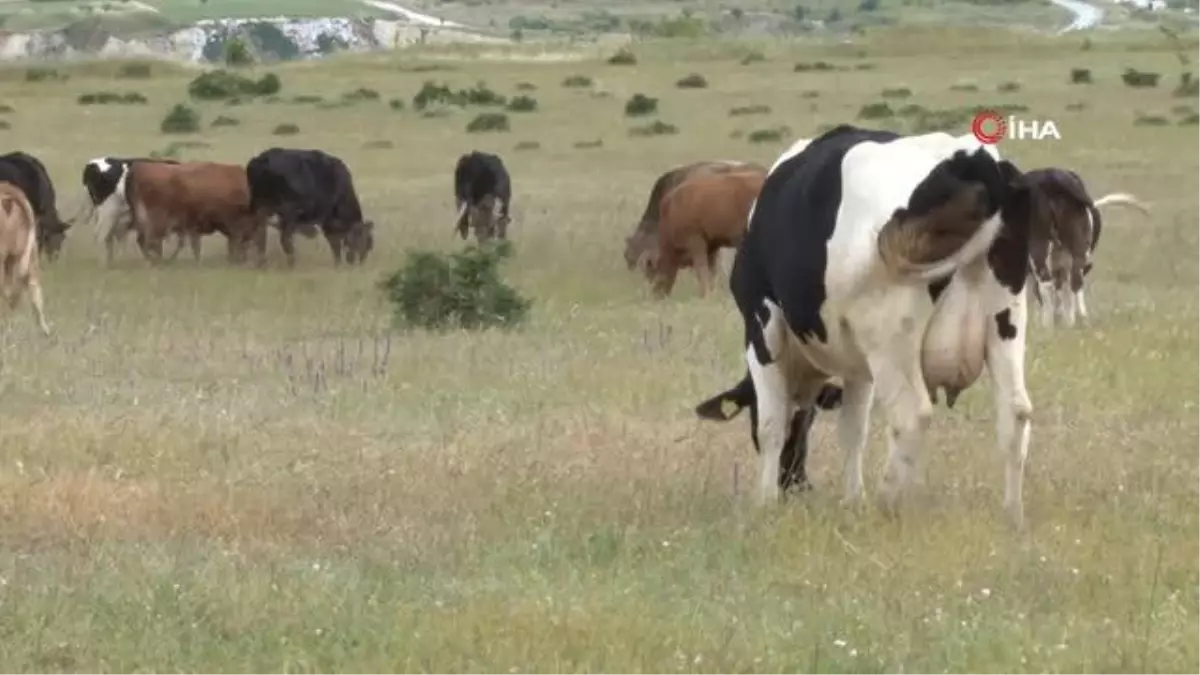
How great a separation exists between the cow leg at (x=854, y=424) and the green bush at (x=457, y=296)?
292 inches

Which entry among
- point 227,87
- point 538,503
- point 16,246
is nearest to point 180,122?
point 227,87

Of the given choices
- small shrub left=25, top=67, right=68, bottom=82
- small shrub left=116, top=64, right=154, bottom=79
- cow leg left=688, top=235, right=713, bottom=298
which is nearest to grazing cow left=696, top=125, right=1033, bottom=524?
cow leg left=688, top=235, right=713, bottom=298

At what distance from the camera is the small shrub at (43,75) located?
5444 centimetres

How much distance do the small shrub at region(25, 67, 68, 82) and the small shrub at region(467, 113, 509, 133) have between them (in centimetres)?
1919

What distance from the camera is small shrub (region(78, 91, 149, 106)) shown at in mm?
45375

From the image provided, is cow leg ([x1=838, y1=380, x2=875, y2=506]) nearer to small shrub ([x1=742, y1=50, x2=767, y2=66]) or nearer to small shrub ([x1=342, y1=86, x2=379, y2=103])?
small shrub ([x1=342, y1=86, x2=379, y2=103])

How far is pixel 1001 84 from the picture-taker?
154ft

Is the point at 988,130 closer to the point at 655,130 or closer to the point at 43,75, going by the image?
the point at 655,130

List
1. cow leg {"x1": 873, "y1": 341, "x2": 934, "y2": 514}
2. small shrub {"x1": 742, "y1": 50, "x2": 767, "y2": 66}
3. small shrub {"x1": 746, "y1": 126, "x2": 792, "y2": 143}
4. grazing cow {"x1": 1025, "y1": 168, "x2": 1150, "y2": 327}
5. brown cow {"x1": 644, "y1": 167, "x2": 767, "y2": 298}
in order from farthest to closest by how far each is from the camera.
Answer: small shrub {"x1": 742, "y1": 50, "x2": 767, "y2": 66}, small shrub {"x1": 746, "y1": 126, "x2": 792, "y2": 143}, brown cow {"x1": 644, "y1": 167, "x2": 767, "y2": 298}, grazing cow {"x1": 1025, "y1": 168, "x2": 1150, "y2": 327}, cow leg {"x1": 873, "y1": 341, "x2": 934, "y2": 514}

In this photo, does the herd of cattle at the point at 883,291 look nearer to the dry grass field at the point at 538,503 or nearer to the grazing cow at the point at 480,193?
the dry grass field at the point at 538,503

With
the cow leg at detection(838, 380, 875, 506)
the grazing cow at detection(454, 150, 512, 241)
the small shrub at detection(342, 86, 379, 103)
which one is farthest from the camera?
the small shrub at detection(342, 86, 379, 103)

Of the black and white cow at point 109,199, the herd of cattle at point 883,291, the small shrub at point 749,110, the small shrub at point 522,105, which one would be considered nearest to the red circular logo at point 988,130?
the herd of cattle at point 883,291

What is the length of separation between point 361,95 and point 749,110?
9.99 meters

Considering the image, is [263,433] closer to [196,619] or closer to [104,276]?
[196,619]
